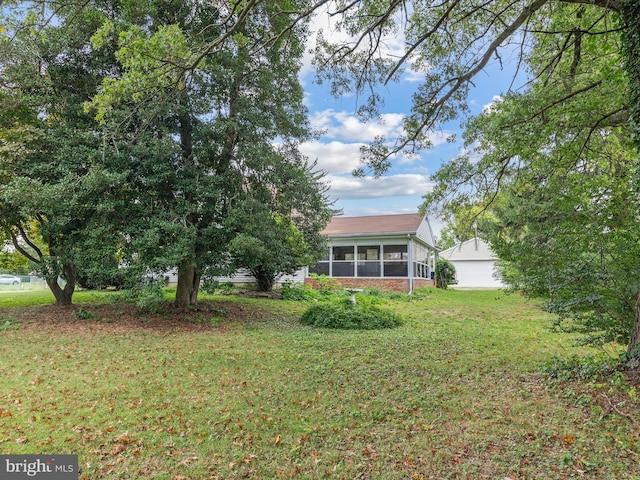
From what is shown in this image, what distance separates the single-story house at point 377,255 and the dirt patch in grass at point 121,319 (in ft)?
29.1

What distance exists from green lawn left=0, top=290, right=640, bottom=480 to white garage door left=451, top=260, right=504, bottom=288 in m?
25.9

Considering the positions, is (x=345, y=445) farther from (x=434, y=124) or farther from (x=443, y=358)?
(x=434, y=124)

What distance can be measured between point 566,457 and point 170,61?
588cm

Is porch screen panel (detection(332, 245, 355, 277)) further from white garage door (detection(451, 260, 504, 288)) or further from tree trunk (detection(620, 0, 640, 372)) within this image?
white garage door (detection(451, 260, 504, 288))

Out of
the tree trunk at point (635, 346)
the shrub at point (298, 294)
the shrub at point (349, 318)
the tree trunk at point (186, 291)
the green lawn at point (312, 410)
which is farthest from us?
the shrub at point (298, 294)

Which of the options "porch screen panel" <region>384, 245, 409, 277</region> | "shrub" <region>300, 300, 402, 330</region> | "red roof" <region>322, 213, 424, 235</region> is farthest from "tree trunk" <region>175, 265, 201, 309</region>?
"porch screen panel" <region>384, 245, 409, 277</region>

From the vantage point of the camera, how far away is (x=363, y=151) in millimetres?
6461

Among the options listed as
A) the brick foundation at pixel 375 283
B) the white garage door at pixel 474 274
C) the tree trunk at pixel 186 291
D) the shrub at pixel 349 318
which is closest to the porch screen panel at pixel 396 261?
the brick foundation at pixel 375 283

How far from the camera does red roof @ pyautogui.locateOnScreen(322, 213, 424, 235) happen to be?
18.5 metres

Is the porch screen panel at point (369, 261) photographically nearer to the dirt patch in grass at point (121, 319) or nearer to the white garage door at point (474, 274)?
the dirt patch in grass at point (121, 319)

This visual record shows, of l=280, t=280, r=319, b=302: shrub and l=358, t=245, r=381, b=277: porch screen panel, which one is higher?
l=358, t=245, r=381, b=277: porch screen panel

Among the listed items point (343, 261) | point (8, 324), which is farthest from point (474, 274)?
point (8, 324)

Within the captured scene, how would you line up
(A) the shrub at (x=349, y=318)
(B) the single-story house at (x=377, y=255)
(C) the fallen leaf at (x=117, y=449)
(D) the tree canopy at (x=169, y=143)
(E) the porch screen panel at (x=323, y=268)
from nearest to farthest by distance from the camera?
(C) the fallen leaf at (x=117, y=449) < (D) the tree canopy at (x=169, y=143) < (A) the shrub at (x=349, y=318) < (B) the single-story house at (x=377, y=255) < (E) the porch screen panel at (x=323, y=268)

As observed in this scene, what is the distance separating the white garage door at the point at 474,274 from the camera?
31203 mm
